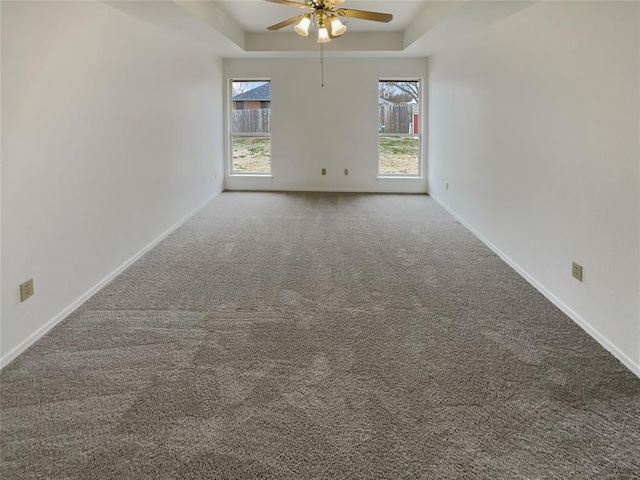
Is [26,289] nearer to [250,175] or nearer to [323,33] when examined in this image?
[323,33]

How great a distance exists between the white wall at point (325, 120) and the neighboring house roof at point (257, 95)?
17cm

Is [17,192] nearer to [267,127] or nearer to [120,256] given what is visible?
[120,256]

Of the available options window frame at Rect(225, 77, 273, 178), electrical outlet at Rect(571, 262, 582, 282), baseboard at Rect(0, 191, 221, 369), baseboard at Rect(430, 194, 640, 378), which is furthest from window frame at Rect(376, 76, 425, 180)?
electrical outlet at Rect(571, 262, 582, 282)

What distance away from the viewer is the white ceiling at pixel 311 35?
141 inches

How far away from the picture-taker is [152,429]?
165cm

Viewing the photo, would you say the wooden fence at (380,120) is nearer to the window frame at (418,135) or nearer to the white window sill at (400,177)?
the window frame at (418,135)

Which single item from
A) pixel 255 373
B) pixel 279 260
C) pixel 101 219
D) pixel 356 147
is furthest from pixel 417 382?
pixel 356 147

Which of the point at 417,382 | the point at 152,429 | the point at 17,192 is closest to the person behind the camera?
the point at 152,429

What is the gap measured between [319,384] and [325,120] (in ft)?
20.0

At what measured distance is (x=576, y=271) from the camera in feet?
8.60

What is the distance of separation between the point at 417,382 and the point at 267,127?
6.40 m

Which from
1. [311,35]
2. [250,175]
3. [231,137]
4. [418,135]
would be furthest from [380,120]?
[231,137]

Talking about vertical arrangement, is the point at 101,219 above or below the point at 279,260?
above

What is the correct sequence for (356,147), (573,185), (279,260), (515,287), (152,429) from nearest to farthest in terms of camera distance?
(152,429), (573,185), (515,287), (279,260), (356,147)
